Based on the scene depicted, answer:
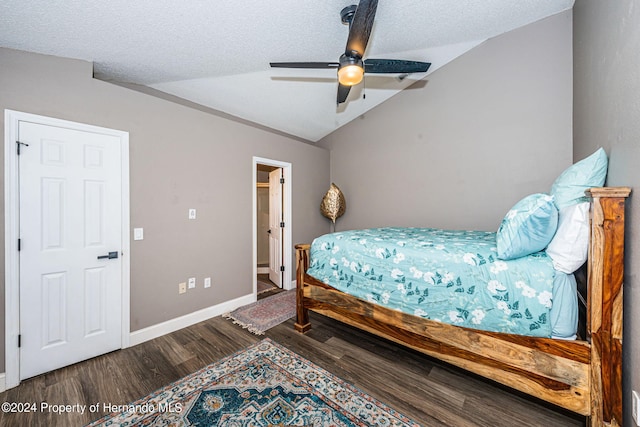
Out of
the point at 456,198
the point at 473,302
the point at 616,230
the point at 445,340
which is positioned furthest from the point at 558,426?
the point at 456,198

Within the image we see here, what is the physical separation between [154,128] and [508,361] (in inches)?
141

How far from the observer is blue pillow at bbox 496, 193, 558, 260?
1402 mm

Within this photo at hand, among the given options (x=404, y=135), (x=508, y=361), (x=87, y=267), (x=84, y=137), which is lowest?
(x=508, y=361)

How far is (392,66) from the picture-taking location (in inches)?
88.9

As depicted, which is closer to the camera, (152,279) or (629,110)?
(629,110)

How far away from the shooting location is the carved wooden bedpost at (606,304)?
3.91 feet

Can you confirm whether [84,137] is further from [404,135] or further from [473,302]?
[404,135]

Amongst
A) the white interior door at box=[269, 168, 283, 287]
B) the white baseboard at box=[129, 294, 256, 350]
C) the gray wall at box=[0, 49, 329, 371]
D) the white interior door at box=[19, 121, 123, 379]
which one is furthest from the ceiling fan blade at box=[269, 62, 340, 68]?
the white baseboard at box=[129, 294, 256, 350]

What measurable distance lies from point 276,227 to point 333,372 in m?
2.59

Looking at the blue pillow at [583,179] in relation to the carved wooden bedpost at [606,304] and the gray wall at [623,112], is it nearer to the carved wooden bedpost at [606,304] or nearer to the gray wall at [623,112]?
the gray wall at [623,112]

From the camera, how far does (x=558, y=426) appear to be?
1460 mm

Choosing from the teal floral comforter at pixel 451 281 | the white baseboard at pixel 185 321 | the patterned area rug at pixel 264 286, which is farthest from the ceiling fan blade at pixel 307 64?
the patterned area rug at pixel 264 286

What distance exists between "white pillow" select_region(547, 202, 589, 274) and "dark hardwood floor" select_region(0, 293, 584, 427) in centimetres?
102

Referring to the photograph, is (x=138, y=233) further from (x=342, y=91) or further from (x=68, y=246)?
(x=342, y=91)
